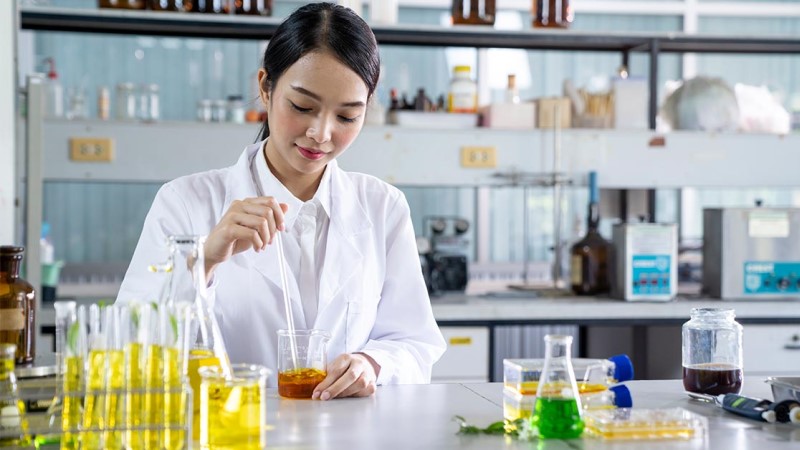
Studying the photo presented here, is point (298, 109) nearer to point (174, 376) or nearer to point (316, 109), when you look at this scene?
point (316, 109)

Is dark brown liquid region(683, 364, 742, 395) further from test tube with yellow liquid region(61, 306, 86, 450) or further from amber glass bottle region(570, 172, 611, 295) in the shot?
amber glass bottle region(570, 172, 611, 295)

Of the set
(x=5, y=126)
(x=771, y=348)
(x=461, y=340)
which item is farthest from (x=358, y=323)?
(x=771, y=348)

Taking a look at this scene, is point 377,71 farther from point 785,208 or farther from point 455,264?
point 785,208

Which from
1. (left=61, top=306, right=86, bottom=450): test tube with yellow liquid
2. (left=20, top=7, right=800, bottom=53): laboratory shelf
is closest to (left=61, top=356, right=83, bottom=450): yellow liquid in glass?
(left=61, top=306, right=86, bottom=450): test tube with yellow liquid

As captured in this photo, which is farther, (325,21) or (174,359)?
(325,21)

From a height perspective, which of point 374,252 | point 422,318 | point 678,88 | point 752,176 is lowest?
point 422,318

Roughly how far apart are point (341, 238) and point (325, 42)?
0.41 m

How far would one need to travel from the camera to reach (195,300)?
4.23 feet

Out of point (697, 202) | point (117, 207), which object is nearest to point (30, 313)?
point (117, 207)

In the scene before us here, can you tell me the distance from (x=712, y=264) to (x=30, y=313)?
273 cm

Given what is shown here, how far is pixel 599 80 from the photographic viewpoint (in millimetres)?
6207

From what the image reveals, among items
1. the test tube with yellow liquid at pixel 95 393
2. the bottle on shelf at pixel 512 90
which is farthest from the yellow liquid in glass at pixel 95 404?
the bottle on shelf at pixel 512 90

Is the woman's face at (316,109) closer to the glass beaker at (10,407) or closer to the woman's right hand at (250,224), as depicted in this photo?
the woman's right hand at (250,224)

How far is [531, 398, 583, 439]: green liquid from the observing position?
1.33m
